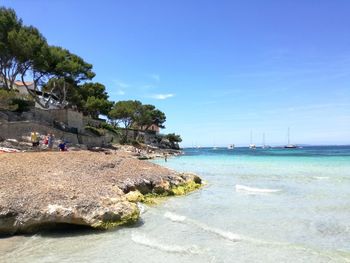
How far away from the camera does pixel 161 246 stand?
9.50m

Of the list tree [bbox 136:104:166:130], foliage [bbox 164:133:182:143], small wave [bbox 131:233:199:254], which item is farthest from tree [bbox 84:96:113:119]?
small wave [bbox 131:233:199:254]

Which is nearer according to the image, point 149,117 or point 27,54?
point 27,54

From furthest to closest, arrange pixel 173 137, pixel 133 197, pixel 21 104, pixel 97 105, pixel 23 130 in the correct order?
pixel 173 137 < pixel 97 105 < pixel 21 104 < pixel 23 130 < pixel 133 197

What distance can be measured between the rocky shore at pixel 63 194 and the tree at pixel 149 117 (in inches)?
3140

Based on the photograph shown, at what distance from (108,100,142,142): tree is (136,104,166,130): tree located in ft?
5.60

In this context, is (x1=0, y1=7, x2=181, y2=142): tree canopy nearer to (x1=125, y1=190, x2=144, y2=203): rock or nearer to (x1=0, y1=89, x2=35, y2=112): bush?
(x1=0, y1=89, x2=35, y2=112): bush

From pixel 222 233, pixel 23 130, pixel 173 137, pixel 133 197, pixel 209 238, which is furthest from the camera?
pixel 173 137

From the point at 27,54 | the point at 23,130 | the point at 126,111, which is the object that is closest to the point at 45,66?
the point at 27,54

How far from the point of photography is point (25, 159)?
15930 millimetres

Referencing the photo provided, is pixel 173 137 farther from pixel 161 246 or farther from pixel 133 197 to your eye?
pixel 161 246

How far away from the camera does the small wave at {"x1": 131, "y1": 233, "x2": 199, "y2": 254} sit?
30.0ft

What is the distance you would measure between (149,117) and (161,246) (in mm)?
90593

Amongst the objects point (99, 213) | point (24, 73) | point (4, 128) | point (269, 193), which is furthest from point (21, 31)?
point (99, 213)

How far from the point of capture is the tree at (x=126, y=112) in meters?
86.0
